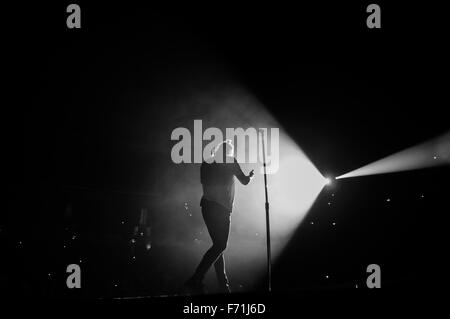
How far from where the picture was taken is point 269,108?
8.91 m

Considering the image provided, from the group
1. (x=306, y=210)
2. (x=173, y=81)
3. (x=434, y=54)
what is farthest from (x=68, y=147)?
(x=434, y=54)

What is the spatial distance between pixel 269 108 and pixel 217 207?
4.94 metres

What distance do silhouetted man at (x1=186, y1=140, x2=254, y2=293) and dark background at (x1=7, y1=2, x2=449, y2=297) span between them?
248cm

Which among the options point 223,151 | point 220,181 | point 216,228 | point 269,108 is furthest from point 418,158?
point 216,228

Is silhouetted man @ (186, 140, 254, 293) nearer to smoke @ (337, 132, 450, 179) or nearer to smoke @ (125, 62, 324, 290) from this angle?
smoke @ (125, 62, 324, 290)

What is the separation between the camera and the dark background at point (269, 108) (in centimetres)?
727

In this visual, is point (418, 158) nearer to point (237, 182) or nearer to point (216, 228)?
point (237, 182)

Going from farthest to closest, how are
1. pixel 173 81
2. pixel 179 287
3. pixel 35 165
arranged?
pixel 173 81, pixel 35 165, pixel 179 287

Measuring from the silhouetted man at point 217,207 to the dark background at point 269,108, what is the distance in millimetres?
2475

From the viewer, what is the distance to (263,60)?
8.49m

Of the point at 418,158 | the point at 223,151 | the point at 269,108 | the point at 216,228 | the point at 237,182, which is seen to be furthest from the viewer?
the point at 237,182

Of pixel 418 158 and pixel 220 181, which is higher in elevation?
pixel 418 158

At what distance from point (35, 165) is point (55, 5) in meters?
3.45
